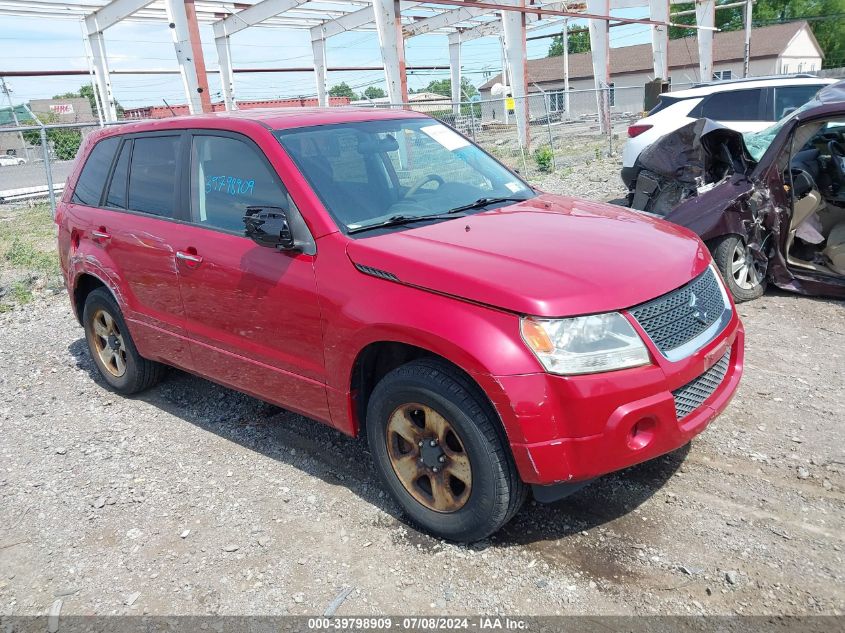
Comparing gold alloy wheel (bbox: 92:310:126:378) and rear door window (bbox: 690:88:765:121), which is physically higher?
rear door window (bbox: 690:88:765:121)

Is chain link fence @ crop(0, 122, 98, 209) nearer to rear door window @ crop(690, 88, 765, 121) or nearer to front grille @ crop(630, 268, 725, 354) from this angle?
front grille @ crop(630, 268, 725, 354)

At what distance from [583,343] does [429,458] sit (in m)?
0.89

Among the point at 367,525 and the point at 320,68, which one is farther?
the point at 320,68

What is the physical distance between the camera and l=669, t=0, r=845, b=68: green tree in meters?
58.5

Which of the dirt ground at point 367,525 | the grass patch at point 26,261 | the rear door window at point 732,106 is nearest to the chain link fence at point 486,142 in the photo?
the grass patch at point 26,261

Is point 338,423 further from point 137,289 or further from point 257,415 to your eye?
point 137,289

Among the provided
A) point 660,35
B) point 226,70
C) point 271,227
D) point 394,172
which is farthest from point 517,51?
point 271,227

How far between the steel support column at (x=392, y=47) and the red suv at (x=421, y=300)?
13.9 metres

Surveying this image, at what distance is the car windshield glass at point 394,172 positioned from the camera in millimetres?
3576

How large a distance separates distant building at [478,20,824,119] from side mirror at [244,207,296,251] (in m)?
42.7

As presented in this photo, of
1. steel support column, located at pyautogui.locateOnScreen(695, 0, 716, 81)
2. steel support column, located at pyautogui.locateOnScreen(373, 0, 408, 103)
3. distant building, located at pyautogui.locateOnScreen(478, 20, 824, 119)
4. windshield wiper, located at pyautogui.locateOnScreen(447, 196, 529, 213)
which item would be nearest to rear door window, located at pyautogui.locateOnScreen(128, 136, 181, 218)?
windshield wiper, located at pyautogui.locateOnScreen(447, 196, 529, 213)

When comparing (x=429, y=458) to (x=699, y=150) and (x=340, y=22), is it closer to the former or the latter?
→ (x=699, y=150)

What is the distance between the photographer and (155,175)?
4.45 meters

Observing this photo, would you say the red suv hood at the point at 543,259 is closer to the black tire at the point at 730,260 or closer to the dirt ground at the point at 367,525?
the dirt ground at the point at 367,525
